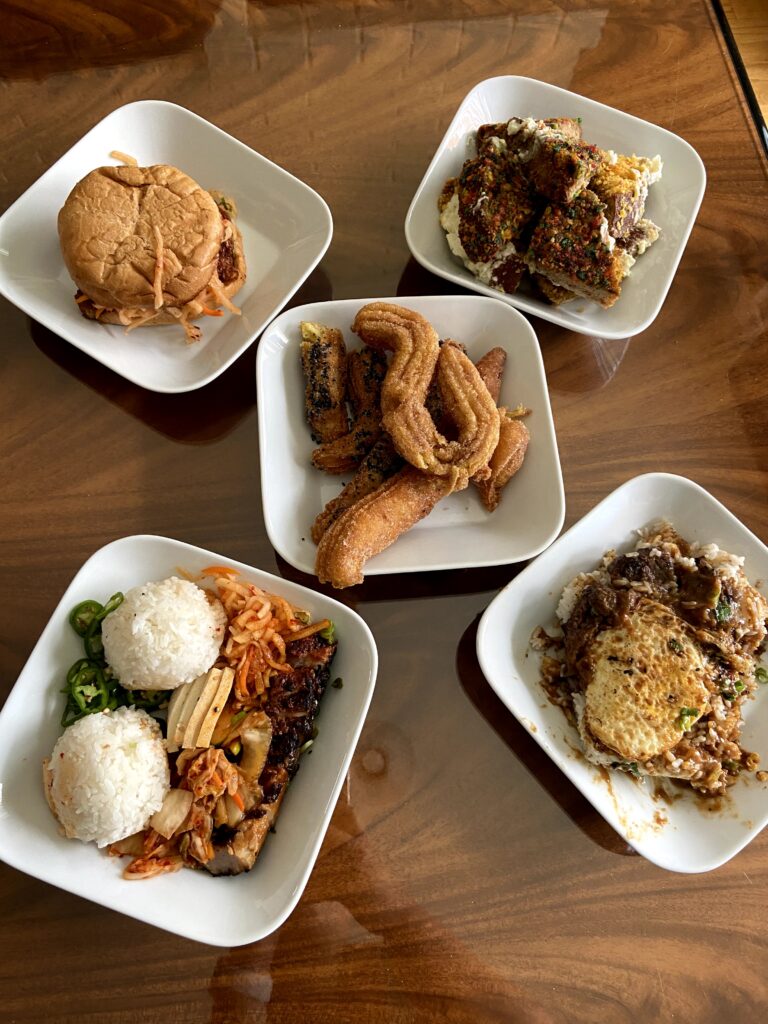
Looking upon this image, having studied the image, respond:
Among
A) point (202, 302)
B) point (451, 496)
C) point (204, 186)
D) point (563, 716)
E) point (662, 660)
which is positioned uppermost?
point (204, 186)

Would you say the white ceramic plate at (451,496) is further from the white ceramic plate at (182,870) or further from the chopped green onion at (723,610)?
the chopped green onion at (723,610)

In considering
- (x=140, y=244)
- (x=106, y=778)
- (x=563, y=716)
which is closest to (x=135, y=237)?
(x=140, y=244)

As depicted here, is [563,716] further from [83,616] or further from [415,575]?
[83,616]

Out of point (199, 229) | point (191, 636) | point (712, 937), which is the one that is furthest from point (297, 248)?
point (712, 937)

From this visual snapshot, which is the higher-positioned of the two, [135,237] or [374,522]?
[135,237]

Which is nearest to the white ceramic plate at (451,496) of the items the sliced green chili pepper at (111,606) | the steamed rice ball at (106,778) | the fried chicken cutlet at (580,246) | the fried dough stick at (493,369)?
the fried dough stick at (493,369)
